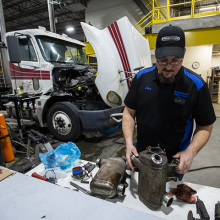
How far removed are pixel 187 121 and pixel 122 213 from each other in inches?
33.0

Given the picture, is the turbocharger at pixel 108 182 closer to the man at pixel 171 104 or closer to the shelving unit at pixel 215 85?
the man at pixel 171 104

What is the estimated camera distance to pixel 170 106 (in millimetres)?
1151

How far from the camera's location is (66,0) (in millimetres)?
6727

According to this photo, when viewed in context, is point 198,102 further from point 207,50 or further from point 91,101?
point 207,50

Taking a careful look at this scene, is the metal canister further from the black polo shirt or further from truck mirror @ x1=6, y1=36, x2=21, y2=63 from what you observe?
truck mirror @ x1=6, y1=36, x2=21, y2=63

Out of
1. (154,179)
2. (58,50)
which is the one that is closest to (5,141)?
(58,50)

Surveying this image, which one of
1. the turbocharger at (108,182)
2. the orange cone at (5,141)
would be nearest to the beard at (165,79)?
the turbocharger at (108,182)

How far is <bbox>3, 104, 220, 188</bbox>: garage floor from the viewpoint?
2295 millimetres

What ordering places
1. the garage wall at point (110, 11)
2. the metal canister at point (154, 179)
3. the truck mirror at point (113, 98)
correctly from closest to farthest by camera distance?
the metal canister at point (154, 179), the truck mirror at point (113, 98), the garage wall at point (110, 11)

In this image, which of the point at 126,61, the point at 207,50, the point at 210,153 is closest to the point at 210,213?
the point at 126,61

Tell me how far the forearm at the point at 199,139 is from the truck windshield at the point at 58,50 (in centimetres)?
321

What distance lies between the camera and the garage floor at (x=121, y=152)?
2295 mm

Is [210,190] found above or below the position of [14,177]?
below

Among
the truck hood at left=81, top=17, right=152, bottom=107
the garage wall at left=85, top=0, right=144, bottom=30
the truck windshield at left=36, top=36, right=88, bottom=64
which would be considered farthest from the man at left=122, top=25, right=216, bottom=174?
the garage wall at left=85, top=0, right=144, bottom=30
